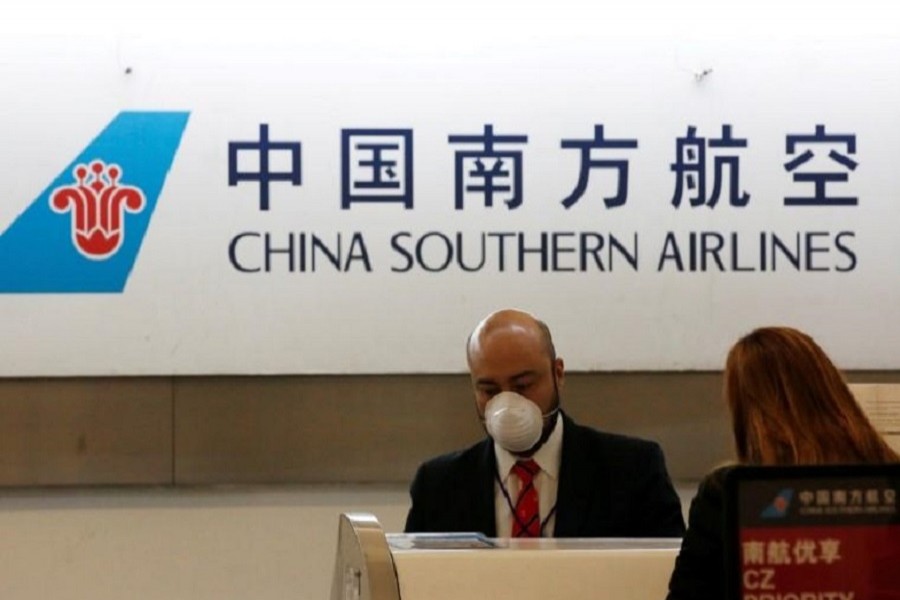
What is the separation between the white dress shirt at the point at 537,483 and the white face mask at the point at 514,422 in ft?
0.18

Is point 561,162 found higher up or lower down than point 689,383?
higher up

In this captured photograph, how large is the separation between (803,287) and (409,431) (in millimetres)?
1188

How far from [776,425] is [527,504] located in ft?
3.46

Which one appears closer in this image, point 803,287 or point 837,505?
point 837,505

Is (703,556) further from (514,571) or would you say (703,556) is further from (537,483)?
(537,483)

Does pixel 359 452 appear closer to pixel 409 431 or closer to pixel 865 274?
pixel 409 431

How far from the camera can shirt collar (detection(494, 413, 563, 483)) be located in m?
2.90

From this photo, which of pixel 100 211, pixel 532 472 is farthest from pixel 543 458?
pixel 100 211

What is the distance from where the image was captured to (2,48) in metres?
3.91

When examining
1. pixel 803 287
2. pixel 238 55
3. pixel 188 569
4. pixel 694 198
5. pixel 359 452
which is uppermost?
pixel 238 55

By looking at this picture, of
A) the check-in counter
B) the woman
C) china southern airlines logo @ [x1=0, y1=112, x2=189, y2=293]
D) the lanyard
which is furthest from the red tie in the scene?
china southern airlines logo @ [x1=0, y1=112, x2=189, y2=293]

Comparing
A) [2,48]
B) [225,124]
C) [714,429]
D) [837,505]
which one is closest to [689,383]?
[714,429]

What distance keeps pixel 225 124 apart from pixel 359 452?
0.98 m

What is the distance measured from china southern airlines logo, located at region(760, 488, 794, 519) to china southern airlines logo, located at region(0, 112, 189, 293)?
Answer: 274 centimetres
